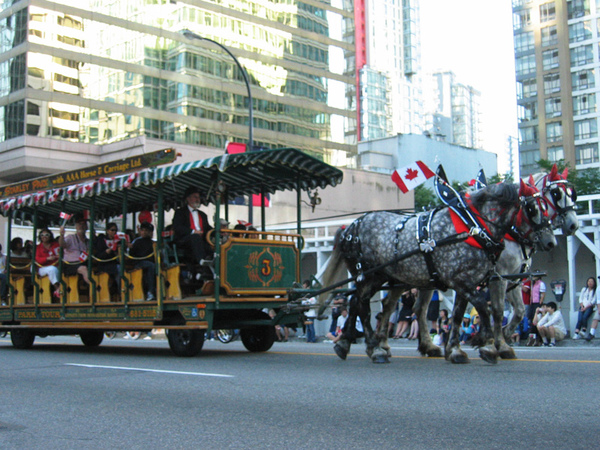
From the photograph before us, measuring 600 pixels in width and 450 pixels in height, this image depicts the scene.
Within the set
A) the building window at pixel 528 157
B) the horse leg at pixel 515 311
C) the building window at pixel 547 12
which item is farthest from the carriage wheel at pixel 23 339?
the building window at pixel 547 12

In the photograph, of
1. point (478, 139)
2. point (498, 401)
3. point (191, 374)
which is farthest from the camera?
point (478, 139)

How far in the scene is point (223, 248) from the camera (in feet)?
37.2

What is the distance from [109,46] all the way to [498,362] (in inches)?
1774

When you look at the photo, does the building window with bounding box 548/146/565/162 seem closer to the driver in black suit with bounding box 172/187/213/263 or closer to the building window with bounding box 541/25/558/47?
the building window with bounding box 541/25/558/47

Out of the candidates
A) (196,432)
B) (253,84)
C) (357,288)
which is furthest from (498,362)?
(253,84)

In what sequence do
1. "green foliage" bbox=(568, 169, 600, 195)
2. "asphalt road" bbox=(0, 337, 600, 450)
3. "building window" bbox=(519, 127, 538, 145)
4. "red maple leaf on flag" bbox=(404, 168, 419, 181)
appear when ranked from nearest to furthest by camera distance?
"asphalt road" bbox=(0, 337, 600, 450) → "red maple leaf on flag" bbox=(404, 168, 419, 181) → "green foliage" bbox=(568, 169, 600, 195) → "building window" bbox=(519, 127, 538, 145)

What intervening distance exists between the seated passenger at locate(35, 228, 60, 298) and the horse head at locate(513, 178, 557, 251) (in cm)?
823

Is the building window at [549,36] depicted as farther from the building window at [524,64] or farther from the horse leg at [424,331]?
the horse leg at [424,331]

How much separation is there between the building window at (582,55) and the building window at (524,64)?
438 cm

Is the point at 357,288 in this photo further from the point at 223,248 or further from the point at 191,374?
the point at 191,374

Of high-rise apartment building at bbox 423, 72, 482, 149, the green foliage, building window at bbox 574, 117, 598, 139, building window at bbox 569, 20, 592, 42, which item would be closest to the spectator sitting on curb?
the green foliage

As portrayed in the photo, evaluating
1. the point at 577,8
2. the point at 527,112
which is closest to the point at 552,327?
the point at 527,112

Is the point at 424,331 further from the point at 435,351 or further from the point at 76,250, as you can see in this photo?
the point at 76,250

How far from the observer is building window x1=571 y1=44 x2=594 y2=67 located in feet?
256
